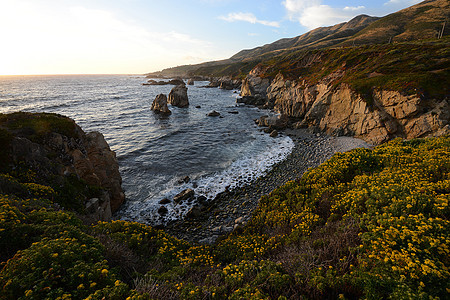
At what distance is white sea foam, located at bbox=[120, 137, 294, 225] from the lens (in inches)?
687

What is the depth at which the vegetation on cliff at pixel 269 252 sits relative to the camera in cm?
482

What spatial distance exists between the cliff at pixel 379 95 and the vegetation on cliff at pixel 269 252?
20074 millimetres

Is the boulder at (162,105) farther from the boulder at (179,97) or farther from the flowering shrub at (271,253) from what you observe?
the flowering shrub at (271,253)

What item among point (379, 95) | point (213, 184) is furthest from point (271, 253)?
point (379, 95)

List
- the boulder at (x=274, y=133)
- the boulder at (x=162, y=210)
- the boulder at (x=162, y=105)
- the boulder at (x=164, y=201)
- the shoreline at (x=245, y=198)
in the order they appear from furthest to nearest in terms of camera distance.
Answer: the boulder at (x=162, y=105)
the boulder at (x=274, y=133)
the boulder at (x=164, y=201)
the boulder at (x=162, y=210)
the shoreline at (x=245, y=198)

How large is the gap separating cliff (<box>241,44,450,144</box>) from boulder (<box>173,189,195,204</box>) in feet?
92.8

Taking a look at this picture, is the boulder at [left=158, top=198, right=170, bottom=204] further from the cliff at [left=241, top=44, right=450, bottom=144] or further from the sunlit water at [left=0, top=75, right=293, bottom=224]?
the cliff at [left=241, top=44, right=450, bottom=144]

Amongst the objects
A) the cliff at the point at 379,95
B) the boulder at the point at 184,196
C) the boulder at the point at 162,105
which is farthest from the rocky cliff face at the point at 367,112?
the boulder at the point at 162,105

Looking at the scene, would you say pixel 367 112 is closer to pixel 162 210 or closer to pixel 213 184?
pixel 213 184

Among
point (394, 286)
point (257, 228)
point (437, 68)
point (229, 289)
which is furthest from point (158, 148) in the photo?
point (437, 68)

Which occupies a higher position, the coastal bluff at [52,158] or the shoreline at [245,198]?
the coastal bluff at [52,158]

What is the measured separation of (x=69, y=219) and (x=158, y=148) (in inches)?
1014

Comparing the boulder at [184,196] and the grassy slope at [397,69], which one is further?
the grassy slope at [397,69]

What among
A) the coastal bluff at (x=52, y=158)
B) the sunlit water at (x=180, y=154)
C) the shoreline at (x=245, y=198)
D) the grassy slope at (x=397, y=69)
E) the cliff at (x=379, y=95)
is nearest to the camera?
the coastal bluff at (x=52, y=158)
